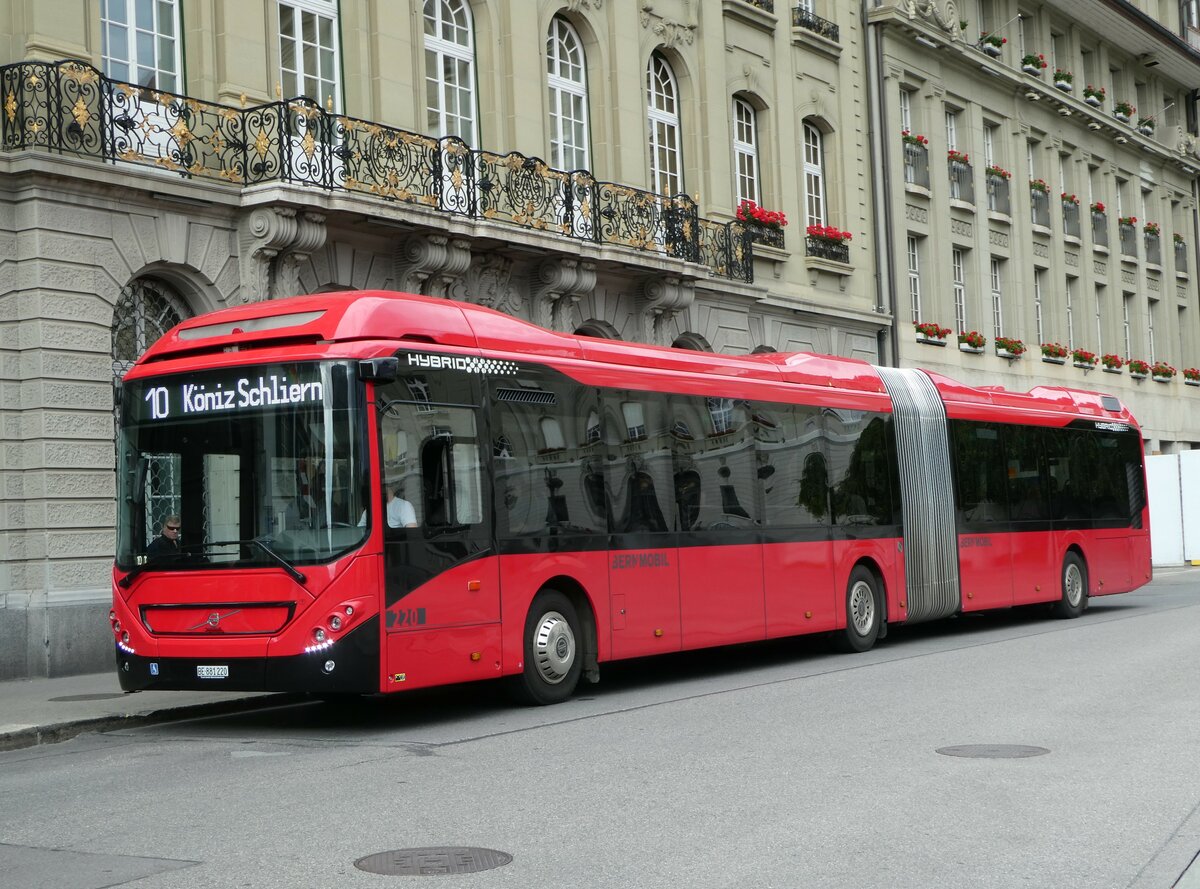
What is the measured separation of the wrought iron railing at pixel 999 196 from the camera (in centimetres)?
3928

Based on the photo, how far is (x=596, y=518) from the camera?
14281mm

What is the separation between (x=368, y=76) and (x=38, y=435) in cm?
721

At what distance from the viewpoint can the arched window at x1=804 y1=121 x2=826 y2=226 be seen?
1257 inches

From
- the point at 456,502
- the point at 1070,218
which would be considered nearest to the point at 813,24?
the point at 1070,218

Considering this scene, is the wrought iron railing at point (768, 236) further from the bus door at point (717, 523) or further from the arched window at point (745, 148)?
the bus door at point (717, 523)

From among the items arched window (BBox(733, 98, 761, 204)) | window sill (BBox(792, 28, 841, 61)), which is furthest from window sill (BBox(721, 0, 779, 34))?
arched window (BBox(733, 98, 761, 204))

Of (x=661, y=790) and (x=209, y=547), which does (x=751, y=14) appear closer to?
(x=209, y=547)

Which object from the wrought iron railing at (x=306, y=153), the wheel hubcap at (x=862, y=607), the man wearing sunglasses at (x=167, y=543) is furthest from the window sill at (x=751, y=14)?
the man wearing sunglasses at (x=167, y=543)

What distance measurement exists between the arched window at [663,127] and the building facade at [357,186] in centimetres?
6

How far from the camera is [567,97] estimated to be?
25.7 m

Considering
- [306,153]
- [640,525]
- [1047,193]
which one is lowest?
[640,525]

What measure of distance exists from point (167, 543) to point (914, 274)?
85.4 ft

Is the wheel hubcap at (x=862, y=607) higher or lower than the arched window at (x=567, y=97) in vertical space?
lower

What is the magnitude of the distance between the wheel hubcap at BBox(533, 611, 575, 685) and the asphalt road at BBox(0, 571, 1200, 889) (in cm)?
35
